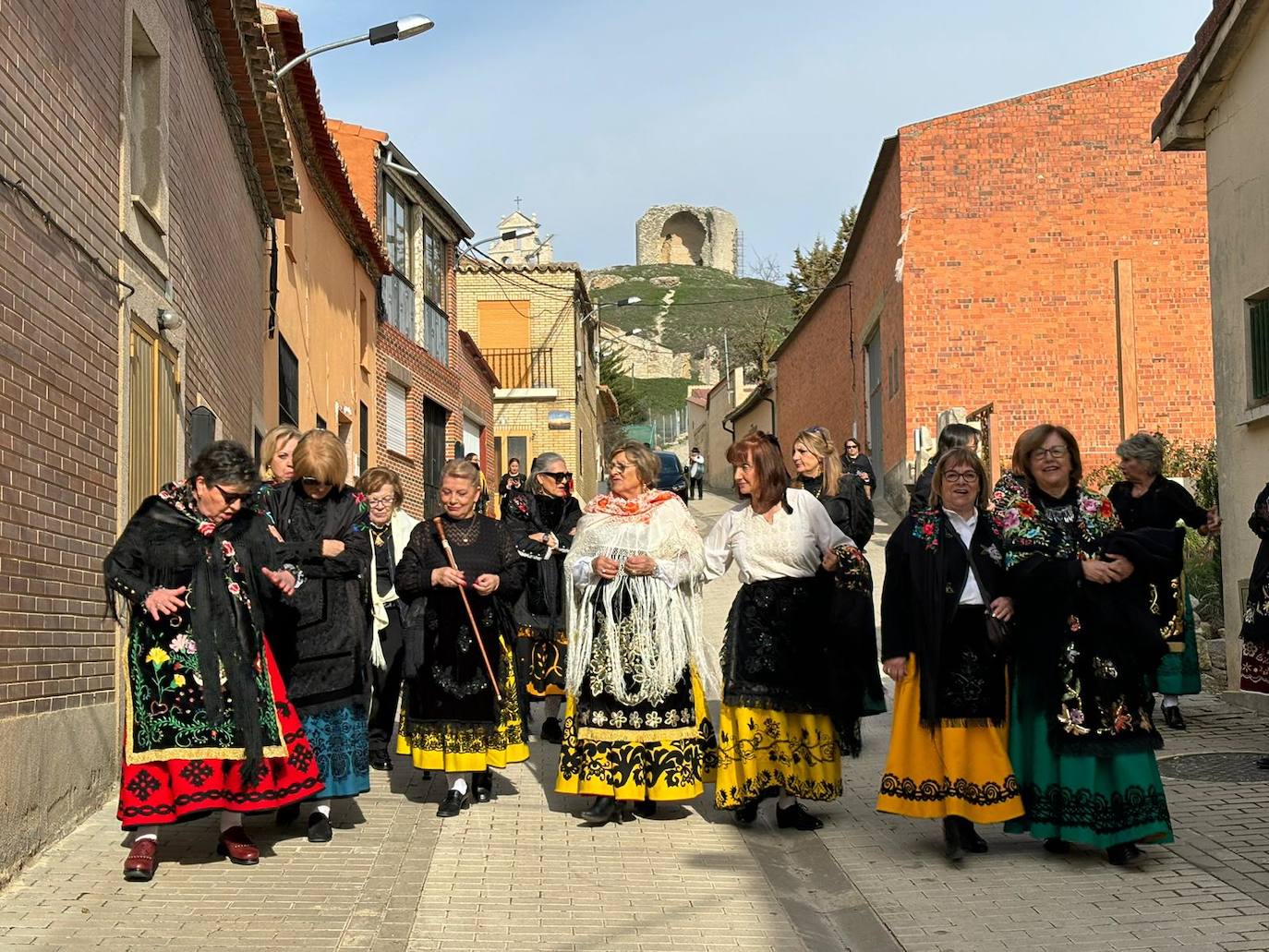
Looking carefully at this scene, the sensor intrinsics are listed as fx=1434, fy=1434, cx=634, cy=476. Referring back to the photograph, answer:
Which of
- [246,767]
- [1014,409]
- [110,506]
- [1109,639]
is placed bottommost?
[246,767]

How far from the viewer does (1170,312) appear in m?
24.5

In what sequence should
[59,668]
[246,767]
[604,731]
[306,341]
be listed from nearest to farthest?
[246,767] < [59,668] < [604,731] < [306,341]

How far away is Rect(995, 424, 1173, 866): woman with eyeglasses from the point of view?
19.9 feet

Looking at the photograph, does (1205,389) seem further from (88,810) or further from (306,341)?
(88,810)

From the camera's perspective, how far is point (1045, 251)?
24.5 m

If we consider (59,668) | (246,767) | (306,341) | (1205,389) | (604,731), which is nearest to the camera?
(246,767)

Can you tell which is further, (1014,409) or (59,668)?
(1014,409)

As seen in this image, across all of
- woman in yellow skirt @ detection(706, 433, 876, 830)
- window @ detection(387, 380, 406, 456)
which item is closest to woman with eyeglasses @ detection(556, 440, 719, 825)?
woman in yellow skirt @ detection(706, 433, 876, 830)

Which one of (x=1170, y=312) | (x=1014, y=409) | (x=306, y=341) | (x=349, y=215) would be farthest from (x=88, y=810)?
(x=1170, y=312)

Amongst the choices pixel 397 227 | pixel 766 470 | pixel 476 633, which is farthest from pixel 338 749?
pixel 397 227

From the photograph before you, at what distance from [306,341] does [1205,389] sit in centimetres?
1505

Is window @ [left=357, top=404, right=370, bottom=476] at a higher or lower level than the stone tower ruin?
lower

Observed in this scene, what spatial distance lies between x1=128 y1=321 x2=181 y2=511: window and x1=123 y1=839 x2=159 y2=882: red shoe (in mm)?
2625

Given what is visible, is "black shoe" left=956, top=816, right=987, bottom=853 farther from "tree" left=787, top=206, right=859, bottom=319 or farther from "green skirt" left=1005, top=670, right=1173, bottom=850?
"tree" left=787, top=206, right=859, bottom=319
